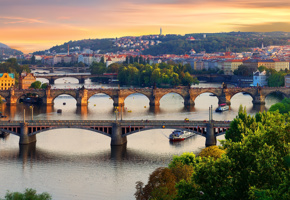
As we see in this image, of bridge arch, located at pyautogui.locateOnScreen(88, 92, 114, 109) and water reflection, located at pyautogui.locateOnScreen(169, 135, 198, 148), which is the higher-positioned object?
bridge arch, located at pyautogui.locateOnScreen(88, 92, 114, 109)

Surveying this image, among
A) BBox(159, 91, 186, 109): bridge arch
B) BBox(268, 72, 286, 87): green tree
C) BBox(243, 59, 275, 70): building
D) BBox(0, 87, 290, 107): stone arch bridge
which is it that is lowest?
BBox(159, 91, 186, 109): bridge arch

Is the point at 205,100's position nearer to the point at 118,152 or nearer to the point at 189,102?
the point at 189,102

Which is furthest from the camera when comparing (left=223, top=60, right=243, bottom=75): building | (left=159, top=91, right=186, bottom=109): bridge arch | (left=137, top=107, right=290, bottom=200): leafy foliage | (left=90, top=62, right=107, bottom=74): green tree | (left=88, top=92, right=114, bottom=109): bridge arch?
(left=223, top=60, right=243, bottom=75): building

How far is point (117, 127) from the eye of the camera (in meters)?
38.2

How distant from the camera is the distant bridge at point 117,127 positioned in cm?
3806

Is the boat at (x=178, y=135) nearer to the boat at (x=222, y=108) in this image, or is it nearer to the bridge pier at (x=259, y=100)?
the boat at (x=222, y=108)

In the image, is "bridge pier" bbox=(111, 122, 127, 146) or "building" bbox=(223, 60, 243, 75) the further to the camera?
"building" bbox=(223, 60, 243, 75)

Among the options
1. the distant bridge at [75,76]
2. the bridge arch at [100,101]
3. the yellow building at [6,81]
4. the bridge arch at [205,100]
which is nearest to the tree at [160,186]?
the bridge arch at [205,100]

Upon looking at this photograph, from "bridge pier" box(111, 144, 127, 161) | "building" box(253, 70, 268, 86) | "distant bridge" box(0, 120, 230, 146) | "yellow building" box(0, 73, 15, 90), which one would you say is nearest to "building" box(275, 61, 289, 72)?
"building" box(253, 70, 268, 86)

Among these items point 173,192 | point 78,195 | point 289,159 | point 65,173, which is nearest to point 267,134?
point 289,159

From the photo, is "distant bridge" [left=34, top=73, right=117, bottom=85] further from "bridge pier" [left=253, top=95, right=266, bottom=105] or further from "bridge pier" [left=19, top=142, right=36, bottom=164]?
"bridge pier" [left=19, top=142, right=36, bottom=164]

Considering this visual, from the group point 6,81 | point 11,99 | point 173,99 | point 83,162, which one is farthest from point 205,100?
point 83,162

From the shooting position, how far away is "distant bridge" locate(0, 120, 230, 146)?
38062 millimetres

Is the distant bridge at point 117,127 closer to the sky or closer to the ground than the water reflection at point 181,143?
closer to the sky
